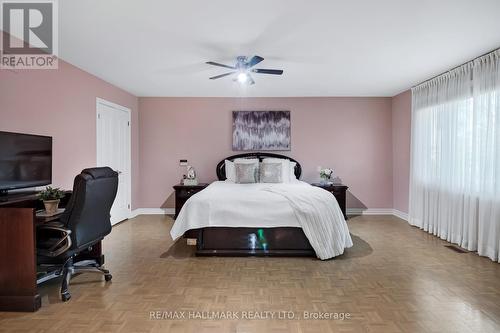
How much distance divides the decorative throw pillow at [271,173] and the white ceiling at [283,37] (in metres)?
1.54

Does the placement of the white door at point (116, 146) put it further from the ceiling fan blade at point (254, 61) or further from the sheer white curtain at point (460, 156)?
the sheer white curtain at point (460, 156)

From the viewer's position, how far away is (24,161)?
2.91 meters

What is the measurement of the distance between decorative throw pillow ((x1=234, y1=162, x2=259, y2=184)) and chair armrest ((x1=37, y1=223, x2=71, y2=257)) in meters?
3.15

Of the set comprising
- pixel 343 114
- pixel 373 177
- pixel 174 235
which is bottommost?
pixel 174 235

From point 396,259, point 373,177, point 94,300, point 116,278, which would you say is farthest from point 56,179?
point 373,177

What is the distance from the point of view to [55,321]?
2262mm

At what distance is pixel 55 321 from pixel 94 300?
1.17ft

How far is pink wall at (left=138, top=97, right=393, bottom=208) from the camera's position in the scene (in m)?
6.20

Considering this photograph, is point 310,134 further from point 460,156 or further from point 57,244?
point 57,244

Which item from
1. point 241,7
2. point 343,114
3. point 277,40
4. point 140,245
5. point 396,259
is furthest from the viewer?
point 343,114

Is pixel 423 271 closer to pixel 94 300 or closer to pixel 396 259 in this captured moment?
pixel 396 259

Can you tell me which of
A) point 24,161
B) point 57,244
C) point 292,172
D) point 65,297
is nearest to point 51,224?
point 57,244

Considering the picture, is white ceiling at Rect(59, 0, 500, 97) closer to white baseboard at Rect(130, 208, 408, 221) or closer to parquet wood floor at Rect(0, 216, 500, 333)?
parquet wood floor at Rect(0, 216, 500, 333)

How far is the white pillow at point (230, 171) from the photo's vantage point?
5637 mm
